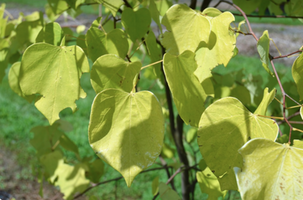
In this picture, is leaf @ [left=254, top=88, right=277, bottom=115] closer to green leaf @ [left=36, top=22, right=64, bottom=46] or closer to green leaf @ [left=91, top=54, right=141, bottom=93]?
green leaf @ [left=91, top=54, right=141, bottom=93]

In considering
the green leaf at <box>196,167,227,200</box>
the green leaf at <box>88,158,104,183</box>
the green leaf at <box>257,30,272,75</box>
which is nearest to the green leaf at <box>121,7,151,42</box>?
the green leaf at <box>257,30,272,75</box>

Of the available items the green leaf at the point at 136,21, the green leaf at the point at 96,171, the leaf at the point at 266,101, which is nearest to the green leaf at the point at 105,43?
the green leaf at the point at 136,21

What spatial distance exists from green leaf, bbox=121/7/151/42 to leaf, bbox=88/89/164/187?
0.61 ft

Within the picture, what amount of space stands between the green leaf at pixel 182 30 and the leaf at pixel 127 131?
0.11 meters

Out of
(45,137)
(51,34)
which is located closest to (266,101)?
(51,34)

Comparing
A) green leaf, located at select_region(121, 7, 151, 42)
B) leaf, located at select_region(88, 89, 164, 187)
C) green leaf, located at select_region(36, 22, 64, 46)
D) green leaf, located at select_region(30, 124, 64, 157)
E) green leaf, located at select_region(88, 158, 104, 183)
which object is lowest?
green leaf, located at select_region(88, 158, 104, 183)

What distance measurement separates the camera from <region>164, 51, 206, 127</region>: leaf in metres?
0.37

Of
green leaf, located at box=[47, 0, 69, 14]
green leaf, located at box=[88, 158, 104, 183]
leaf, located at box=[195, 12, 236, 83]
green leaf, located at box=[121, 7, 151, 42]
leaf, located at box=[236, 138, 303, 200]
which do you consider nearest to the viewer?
leaf, located at box=[236, 138, 303, 200]

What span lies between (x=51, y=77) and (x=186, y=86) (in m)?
0.22

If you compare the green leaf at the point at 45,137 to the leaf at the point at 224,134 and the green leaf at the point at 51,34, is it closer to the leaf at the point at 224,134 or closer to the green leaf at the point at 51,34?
the green leaf at the point at 51,34

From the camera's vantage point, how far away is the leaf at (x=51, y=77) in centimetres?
41

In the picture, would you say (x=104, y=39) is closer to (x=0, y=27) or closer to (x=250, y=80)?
(x=0, y=27)

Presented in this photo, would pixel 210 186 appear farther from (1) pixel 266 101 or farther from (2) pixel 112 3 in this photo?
(2) pixel 112 3

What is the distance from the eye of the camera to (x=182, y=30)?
Result: 0.43 m
